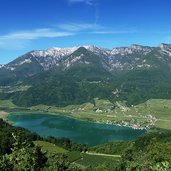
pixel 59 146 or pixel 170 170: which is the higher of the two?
pixel 170 170

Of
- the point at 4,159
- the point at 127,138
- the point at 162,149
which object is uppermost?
the point at 4,159

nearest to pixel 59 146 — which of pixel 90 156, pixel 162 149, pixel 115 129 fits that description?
pixel 90 156

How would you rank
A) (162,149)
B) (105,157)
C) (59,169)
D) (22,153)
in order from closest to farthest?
(22,153), (59,169), (162,149), (105,157)

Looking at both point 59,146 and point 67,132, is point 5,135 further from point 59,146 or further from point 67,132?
point 67,132

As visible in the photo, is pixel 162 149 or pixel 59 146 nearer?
pixel 162 149

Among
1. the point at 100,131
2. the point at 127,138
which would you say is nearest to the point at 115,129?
the point at 100,131

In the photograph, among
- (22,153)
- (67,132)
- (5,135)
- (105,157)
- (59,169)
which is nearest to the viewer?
(22,153)

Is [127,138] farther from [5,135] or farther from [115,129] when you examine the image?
[5,135]

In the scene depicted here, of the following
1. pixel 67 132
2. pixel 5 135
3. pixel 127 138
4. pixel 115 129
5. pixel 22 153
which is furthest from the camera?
pixel 115 129

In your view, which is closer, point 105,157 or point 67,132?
point 105,157
